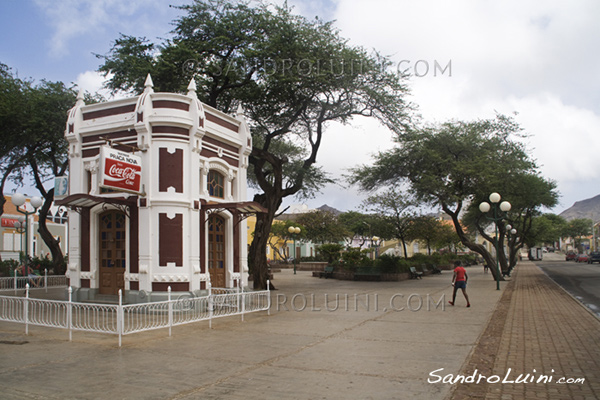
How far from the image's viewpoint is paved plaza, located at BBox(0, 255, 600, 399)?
646cm

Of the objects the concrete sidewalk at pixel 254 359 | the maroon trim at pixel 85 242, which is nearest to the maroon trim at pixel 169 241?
the maroon trim at pixel 85 242

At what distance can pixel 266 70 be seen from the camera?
21.7m

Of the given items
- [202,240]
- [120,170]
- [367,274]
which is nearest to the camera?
[120,170]

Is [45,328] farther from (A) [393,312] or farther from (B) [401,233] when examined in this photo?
(B) [401,233]

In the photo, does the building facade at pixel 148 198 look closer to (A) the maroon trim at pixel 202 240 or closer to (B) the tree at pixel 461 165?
(A) the maroon trim at pixel 202 240

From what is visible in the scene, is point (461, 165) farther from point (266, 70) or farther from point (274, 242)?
point (274, 242)

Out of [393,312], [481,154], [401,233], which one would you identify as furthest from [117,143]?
[401,233]

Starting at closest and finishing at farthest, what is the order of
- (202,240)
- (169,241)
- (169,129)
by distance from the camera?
(169,241), (169,129), (202,240)

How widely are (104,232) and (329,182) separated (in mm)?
16850

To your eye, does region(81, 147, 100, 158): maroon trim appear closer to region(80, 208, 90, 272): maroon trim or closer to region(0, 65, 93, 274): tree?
region(80, 208, 90, 272): maroon trim

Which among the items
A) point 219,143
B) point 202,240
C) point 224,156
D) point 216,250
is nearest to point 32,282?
point 216,250

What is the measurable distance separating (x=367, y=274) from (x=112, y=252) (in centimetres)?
1822

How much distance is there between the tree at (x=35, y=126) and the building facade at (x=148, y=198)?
9.16 m

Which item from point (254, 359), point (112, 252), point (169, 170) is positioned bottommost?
point (254, 359)
